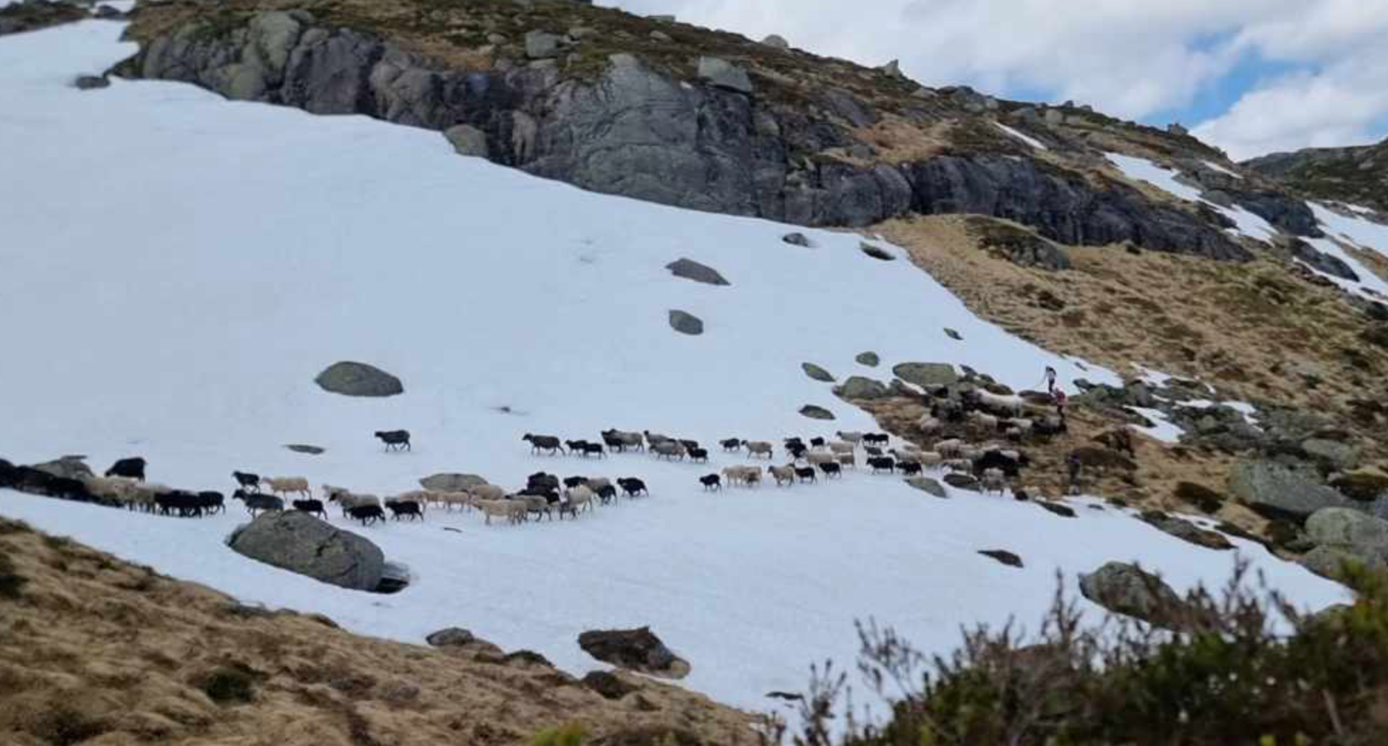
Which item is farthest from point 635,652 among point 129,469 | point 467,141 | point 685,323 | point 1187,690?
point 467,141

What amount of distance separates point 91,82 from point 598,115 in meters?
32.7

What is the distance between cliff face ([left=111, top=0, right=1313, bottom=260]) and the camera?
59.9m

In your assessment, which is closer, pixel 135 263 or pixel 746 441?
pixel 746 441

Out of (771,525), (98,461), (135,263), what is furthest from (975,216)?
(98,461)

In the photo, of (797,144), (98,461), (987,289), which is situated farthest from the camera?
(797,144)

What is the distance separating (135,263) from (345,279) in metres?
8.18

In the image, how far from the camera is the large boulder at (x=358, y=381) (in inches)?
1243

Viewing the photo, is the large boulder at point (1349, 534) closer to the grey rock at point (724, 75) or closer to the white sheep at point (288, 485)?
the white sheep at point (288, 485)

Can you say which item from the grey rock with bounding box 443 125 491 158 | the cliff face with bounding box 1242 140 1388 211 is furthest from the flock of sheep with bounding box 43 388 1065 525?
the cliff face with bounding box 1242 140 1388 211

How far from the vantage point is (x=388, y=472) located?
2623 centimetres

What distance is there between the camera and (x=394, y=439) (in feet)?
91.7

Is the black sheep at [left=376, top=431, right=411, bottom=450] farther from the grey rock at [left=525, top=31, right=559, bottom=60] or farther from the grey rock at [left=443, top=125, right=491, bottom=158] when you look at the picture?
the grey rock at [left=525, top=31, right=559, bottom=60]

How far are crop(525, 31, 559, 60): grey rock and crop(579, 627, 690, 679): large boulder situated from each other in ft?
181

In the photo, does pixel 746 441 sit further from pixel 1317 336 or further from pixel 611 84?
pixel 1317 336
